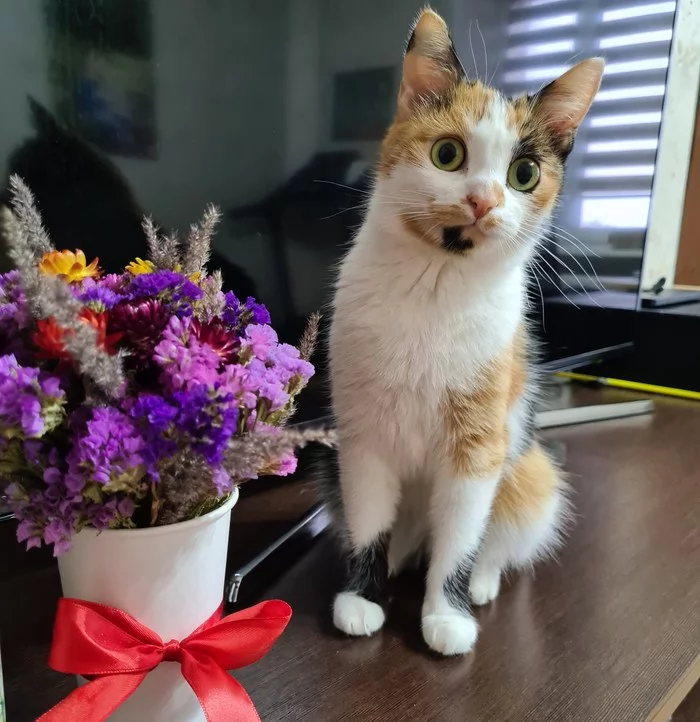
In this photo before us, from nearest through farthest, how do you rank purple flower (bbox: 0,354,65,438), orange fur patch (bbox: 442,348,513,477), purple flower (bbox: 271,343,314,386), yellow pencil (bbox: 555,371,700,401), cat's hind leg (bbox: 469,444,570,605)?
purple flower (bbox: 0,354,65,438)
purple flower (bbox: 271,343,314,386)
orange fur patch (bbox: 442,348,513,477)
cat's hind leg (bbox: 469,444,570,605)
yellow pencil (bbox: 555,371,700,401)

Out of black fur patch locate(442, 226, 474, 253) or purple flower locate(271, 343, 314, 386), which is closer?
purple flower locate(271, 343, 314, 386)

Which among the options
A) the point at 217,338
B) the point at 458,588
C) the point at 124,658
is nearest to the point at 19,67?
the point at 217,338

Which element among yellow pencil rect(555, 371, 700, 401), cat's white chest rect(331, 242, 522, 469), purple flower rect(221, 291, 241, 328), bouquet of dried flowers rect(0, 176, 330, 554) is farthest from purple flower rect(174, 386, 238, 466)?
yellow pencil rect(555, 371, 700, 401)

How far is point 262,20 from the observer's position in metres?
0.77

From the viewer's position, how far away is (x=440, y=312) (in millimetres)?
670

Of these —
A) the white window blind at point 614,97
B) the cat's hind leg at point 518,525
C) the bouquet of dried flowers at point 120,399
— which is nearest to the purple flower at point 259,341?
the bouquet of dried flowers at point 120,399

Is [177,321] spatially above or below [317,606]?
above

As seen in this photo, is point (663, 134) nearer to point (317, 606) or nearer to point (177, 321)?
point (317, 606)

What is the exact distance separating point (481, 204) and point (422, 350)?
0.52 feet

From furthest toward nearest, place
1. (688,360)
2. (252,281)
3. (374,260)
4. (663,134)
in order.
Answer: (663,134) < (688,360) < (252,281) < (374,260)

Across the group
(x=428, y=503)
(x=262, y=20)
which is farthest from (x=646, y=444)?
(x=262, y=20)

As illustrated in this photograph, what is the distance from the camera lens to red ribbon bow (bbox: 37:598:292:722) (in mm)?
423

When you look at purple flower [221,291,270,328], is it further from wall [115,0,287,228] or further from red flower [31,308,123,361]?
wall [115,0,287,228]

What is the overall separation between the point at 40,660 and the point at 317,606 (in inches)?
11.1
